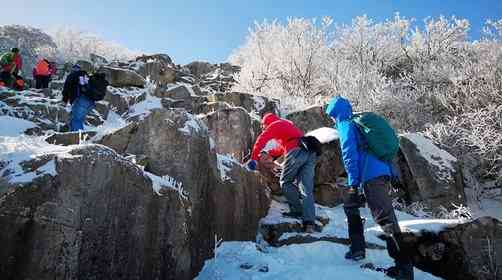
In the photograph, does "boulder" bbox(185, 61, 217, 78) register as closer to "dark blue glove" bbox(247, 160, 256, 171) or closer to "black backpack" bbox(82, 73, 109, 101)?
"black backpack" bbox(82, 73, 109, 101)

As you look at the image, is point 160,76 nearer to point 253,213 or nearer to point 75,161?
point 253,213

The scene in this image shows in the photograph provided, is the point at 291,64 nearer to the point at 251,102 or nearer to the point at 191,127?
the point at 251,102

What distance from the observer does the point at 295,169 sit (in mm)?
6531

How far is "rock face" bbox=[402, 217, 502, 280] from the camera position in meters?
5.16

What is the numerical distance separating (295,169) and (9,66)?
11564 mm

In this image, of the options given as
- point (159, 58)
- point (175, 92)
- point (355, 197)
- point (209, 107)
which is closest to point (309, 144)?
point (355, 197)

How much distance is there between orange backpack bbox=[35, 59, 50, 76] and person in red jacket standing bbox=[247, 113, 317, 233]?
11869 millimetres

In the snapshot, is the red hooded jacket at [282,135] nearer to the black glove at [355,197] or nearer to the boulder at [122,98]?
the black glove at [355,197]

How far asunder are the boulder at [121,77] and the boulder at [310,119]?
7.35 m

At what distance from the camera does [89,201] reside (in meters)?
3.44

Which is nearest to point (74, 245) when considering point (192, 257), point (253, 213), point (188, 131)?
point (192, 257)

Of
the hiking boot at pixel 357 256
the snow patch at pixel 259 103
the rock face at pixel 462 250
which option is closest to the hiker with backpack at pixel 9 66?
the snow patch at pixel 259 103

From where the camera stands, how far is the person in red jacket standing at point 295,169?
20.9ft

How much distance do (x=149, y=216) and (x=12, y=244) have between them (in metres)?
1.16
